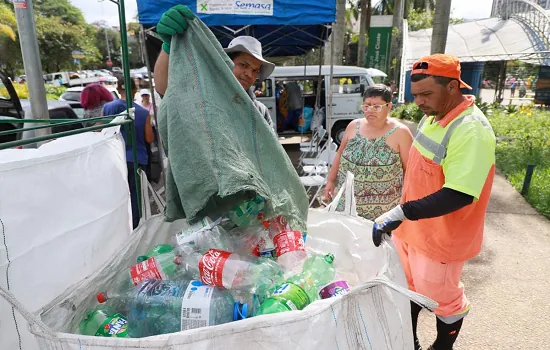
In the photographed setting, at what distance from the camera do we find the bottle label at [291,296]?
104 cm

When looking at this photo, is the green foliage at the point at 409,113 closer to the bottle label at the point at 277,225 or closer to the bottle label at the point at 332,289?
the bottle label at the point at 277,225

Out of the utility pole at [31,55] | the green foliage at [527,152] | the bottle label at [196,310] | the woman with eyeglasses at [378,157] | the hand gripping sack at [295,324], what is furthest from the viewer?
the green foliage at [527,152]

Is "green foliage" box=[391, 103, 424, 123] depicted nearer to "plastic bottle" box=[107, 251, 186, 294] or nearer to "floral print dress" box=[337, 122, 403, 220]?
"floral print dress" box=[337, 122, 403, 220]

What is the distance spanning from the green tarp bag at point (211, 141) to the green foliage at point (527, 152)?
5.20 meters

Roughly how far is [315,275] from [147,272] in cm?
63

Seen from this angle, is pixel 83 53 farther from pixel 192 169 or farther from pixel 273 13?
pixel 192 169

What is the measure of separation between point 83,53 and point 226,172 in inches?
1774

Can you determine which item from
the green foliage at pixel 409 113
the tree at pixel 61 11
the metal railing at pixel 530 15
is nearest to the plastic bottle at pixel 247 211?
the green foliage at pixel 409 113

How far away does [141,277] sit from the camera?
124 cm

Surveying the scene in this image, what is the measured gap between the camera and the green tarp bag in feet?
3.86

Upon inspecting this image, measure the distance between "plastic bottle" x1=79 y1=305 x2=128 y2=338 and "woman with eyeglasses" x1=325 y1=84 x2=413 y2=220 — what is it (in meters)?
1.71

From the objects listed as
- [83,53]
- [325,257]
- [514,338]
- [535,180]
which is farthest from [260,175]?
[83,53]

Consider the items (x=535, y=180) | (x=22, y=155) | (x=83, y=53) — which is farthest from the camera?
(x=83, y=53)

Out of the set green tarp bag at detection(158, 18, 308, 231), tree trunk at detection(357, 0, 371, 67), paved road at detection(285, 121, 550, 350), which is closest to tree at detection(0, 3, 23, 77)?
tree trunk at detection(357, 0, 371, 67)
